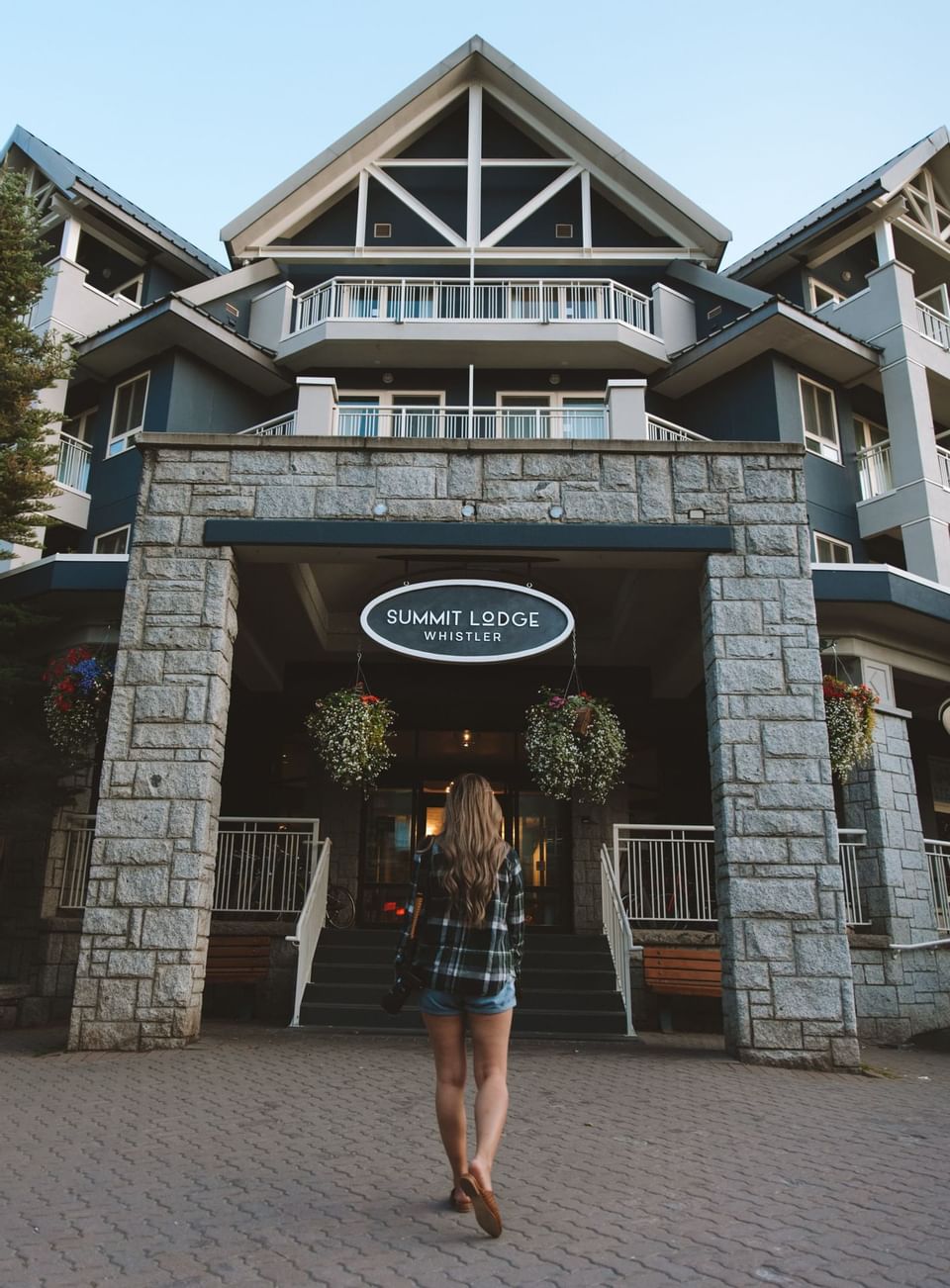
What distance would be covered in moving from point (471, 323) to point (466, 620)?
9844 mm

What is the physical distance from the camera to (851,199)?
17188mm

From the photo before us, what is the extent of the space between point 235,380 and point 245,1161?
50.4 feet

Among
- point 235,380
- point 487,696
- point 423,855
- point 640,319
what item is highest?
point 640,319

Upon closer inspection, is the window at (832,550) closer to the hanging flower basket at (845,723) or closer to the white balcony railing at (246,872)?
the hanging flower basket at (845,723)

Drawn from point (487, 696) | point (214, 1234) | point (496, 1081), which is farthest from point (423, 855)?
point (487, 696)

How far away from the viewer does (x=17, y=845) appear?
11.6 meters

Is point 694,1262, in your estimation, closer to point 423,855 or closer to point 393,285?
point 423,855

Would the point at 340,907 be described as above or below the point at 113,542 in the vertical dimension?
below

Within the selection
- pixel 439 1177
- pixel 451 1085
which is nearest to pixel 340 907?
pixel 439 1177

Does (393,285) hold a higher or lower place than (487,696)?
higher

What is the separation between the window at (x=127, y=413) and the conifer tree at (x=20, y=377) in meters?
5.25

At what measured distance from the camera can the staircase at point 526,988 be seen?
9.18 metres

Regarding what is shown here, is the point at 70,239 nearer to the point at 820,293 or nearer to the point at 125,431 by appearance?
the point at 125,431

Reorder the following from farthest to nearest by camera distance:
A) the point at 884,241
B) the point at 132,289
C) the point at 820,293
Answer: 1. the point at 132,289
2. the point at 820,293
3. the point at 884,241
